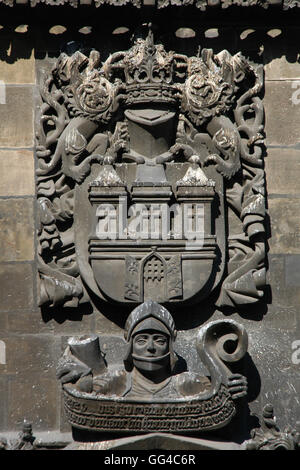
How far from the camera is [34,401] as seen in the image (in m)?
10.9

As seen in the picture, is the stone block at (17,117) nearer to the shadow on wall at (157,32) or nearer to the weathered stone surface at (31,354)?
the shadow on wall at (157,32)

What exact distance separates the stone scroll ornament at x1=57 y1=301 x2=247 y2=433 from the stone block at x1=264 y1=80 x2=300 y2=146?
193cm

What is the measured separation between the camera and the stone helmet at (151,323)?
1047cm

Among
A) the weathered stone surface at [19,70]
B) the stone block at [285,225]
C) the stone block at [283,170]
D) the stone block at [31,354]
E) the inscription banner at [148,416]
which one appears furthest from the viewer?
the weathered stone surface at [19,70]

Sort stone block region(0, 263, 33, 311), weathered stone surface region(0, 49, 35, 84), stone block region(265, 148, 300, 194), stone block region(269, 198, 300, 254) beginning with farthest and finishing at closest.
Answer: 1. weathered stone surface region(0, 49, 35, 84)
2. stone block region(265, 148, 300, 194)
3. stone block region(269, 198, 300, 254)
4. stone block region(0, 263, 33, 311)

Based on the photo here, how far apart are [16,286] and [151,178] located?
1.58 metres

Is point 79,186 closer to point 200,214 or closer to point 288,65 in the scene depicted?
point 200,214

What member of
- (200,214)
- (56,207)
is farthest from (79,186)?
(200,214)

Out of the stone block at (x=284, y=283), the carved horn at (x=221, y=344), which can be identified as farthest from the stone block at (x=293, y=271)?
the carved horn at (x=221, y=344)

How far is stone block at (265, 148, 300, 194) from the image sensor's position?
37.1 ft

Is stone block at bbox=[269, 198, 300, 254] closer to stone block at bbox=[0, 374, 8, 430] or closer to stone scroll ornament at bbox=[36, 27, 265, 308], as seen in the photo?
stone scroll ornament at bbox=[36, 27, 265, 308]

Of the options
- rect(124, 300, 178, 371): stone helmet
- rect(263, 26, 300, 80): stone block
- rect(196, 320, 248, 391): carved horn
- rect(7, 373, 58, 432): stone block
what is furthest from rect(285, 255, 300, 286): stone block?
rect(7, 373, 58, 432): stone block

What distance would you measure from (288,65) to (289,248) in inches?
69.6

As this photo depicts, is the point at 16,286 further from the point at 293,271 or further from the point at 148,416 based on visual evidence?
the point at 293,271
